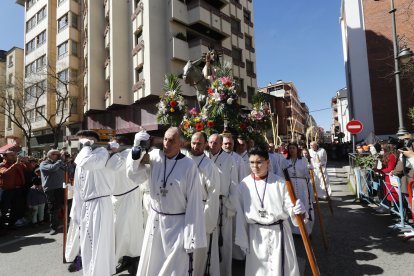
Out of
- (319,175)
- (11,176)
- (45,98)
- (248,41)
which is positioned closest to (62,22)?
(45,98)

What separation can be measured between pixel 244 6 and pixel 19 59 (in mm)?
29562

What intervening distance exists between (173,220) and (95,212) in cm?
145

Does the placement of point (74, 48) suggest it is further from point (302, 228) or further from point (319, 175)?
point (302, 228)

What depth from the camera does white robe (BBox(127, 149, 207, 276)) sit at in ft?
10.5

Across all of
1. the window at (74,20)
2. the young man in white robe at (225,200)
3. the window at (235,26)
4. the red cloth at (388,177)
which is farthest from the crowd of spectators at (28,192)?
the window at (74,20)

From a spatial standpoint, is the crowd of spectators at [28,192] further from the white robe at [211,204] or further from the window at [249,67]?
the window at [249,67]

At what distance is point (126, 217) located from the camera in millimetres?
4660

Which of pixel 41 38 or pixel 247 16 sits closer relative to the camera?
pixel 41 38

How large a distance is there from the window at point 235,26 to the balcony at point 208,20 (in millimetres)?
1895

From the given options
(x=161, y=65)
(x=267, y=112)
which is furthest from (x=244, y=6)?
(x=267, y=112)

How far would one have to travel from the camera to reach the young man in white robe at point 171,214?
3.21 m

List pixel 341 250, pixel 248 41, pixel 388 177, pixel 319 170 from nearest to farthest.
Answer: pixel 341 250 → pixel 388 177 → pixel 319 170 → pixel 248 41

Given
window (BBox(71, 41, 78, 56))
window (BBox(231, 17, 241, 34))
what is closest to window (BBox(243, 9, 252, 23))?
window (BBox(231, 17, 241, 34))

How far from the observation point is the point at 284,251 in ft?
10.8
